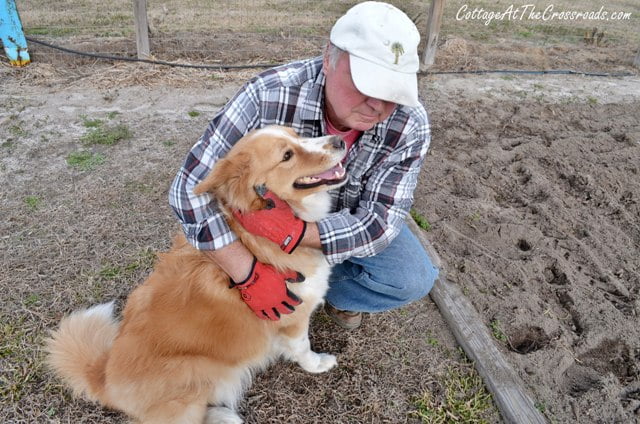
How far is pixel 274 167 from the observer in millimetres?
1807

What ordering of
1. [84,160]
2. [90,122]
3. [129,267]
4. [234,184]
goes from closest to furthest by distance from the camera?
[234,184] → [129,267] → [84,160] → [90,122]

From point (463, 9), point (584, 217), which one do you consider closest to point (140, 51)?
point (584, 217)

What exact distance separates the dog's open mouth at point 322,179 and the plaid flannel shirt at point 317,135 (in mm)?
208

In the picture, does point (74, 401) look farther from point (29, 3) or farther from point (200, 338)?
point (29, 3)

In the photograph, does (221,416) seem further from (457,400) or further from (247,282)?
(457,400)

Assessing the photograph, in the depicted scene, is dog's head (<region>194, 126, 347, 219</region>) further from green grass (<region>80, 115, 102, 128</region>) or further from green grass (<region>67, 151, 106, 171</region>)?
green grass (<region>80, 115, 102, 128</region>)

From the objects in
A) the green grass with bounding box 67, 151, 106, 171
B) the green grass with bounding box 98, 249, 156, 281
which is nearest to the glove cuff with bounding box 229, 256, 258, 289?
the green grass with bounding box 98, 249, 156, 281

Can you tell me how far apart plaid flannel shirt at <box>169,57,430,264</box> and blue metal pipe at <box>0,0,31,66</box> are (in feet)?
16.5

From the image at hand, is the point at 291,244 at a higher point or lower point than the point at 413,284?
higher

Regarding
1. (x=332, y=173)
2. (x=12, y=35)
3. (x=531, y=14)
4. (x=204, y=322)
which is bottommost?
(x=204, y=322)

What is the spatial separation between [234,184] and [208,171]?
0.24 m

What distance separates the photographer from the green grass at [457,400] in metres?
Result: 2.08

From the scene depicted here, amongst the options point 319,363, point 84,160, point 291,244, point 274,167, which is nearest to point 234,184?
point 274,167

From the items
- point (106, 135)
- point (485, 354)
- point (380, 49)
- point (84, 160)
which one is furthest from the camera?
point (106, 135)
